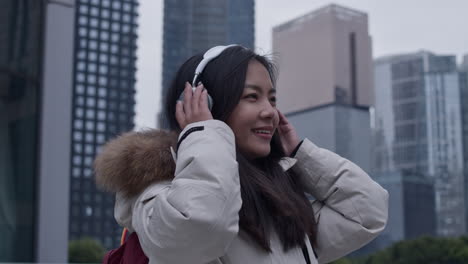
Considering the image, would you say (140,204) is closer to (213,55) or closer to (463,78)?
(213,55)

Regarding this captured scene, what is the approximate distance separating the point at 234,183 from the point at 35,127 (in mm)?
7533

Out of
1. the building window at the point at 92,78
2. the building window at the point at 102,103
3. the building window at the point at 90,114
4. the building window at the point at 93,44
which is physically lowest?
the building window at the point at 90,114

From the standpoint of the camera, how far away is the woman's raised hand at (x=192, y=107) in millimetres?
1692

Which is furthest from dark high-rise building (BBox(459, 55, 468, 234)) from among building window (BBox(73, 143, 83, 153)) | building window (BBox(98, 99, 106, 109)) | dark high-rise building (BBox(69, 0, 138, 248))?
building window (BBox(73, 143, 83, 153))

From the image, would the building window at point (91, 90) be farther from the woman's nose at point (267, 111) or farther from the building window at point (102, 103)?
the woman's nose at point (267, 111)

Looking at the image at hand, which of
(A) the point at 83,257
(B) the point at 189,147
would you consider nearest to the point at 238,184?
(B) the point at 189,147

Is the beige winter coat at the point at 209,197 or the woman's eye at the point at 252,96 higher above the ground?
the woman's eye at the point at 252,96

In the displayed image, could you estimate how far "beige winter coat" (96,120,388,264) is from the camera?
1484mm

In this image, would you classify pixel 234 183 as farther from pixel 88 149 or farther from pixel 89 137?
pixel 89 137

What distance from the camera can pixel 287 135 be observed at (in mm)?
2045

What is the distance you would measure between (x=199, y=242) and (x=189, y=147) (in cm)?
22

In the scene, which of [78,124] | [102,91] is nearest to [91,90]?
[102,91]

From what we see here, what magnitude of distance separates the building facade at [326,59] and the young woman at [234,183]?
93053 millimetres

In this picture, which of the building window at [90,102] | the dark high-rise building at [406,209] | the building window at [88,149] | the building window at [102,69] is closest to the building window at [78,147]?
the building window at [88,149]
